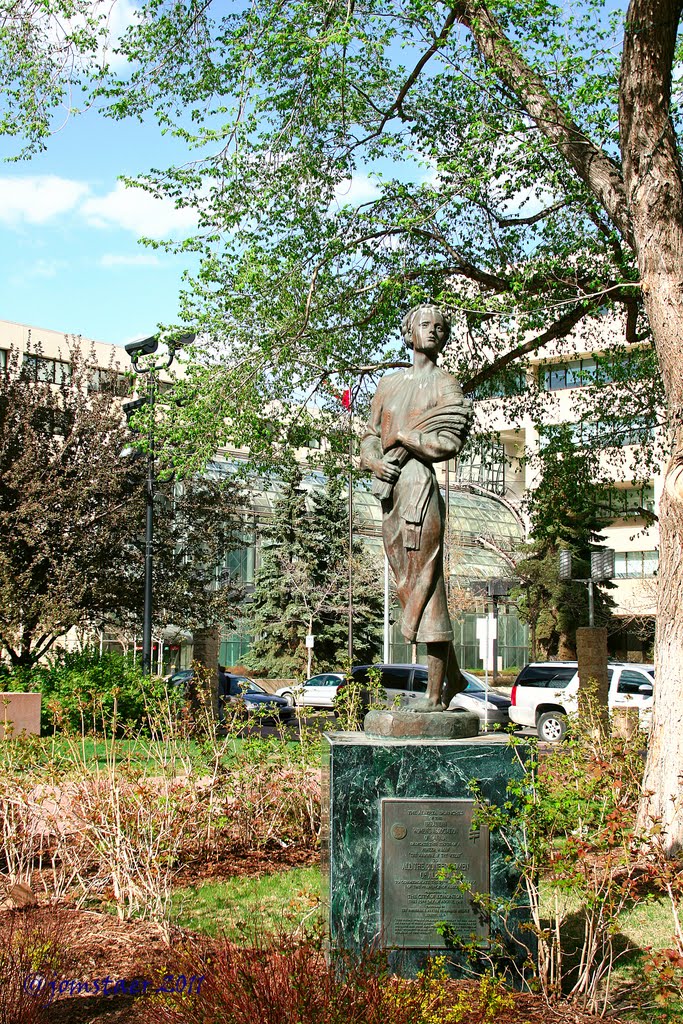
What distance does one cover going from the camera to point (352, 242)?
15484mm

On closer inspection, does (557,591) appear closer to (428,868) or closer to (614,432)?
(614,432)

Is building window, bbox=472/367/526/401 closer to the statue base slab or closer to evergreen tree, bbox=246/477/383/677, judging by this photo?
the statue base slab

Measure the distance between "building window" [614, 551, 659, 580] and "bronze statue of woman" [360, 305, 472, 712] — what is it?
4859 centimetres

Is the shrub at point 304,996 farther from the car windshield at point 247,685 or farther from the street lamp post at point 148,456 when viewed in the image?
the street lamp post at point 148,456

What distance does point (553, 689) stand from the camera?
22219mm

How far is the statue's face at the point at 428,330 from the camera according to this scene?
6547 mm

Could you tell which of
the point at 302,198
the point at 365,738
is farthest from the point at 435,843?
the point at 302,198

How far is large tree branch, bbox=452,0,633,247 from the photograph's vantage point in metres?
12.1

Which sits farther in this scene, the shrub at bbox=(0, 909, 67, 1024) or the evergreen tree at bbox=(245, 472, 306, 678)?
the evergreen tree at bbox=(245, 472, 306, 678)

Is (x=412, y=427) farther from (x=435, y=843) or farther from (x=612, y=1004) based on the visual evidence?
(x=612, y=1004)

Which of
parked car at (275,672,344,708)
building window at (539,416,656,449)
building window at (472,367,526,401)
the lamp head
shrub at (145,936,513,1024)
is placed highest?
the lamp head

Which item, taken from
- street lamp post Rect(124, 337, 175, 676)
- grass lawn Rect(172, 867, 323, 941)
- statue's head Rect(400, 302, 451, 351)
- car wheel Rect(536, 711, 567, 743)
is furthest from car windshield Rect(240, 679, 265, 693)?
car wheel Rect(536, 711, 567, 743)

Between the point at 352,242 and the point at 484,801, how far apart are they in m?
11.2

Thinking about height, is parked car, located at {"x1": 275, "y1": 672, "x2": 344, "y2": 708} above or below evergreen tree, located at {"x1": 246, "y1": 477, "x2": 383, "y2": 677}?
below
